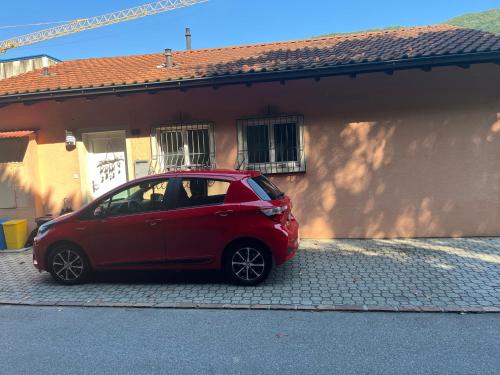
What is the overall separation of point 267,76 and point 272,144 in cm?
149

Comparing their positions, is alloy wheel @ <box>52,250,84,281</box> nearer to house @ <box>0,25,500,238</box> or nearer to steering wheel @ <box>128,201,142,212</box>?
steering wheel @ <box>128,201,142,212</box>

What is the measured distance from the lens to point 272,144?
8156 mm

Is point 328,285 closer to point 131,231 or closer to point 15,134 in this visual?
point 131,231

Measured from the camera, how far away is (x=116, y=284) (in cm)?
568

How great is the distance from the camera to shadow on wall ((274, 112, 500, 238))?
7562mm

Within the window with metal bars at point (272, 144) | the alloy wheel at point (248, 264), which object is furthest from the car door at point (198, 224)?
the window with metal bars at point (272, 144)

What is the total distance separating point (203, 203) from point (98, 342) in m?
2.22

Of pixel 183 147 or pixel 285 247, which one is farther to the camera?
pixel 183 147

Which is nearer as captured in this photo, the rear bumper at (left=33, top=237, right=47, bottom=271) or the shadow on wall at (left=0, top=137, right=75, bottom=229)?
the rear bumper at (left=33, top=237, right=47, bottom=271)

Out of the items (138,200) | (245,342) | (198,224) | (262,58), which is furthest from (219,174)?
(262,58)

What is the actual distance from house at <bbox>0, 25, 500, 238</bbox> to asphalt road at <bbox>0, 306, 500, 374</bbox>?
12.6 feet

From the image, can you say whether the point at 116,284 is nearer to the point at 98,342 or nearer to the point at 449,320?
the point at 98,342

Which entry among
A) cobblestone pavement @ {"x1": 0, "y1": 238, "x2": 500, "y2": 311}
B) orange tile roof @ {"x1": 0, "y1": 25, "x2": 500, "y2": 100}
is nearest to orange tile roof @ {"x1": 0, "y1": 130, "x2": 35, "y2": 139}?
orange tile roof @ {"x1": 0, "y1": 25, "x2": 500, "y2": 100}

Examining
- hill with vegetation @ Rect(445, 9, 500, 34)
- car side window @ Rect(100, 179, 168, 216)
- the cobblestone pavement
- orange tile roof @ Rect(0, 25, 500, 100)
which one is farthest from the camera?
hill with vegetation @ Rect(445, 9, 500, 34)
